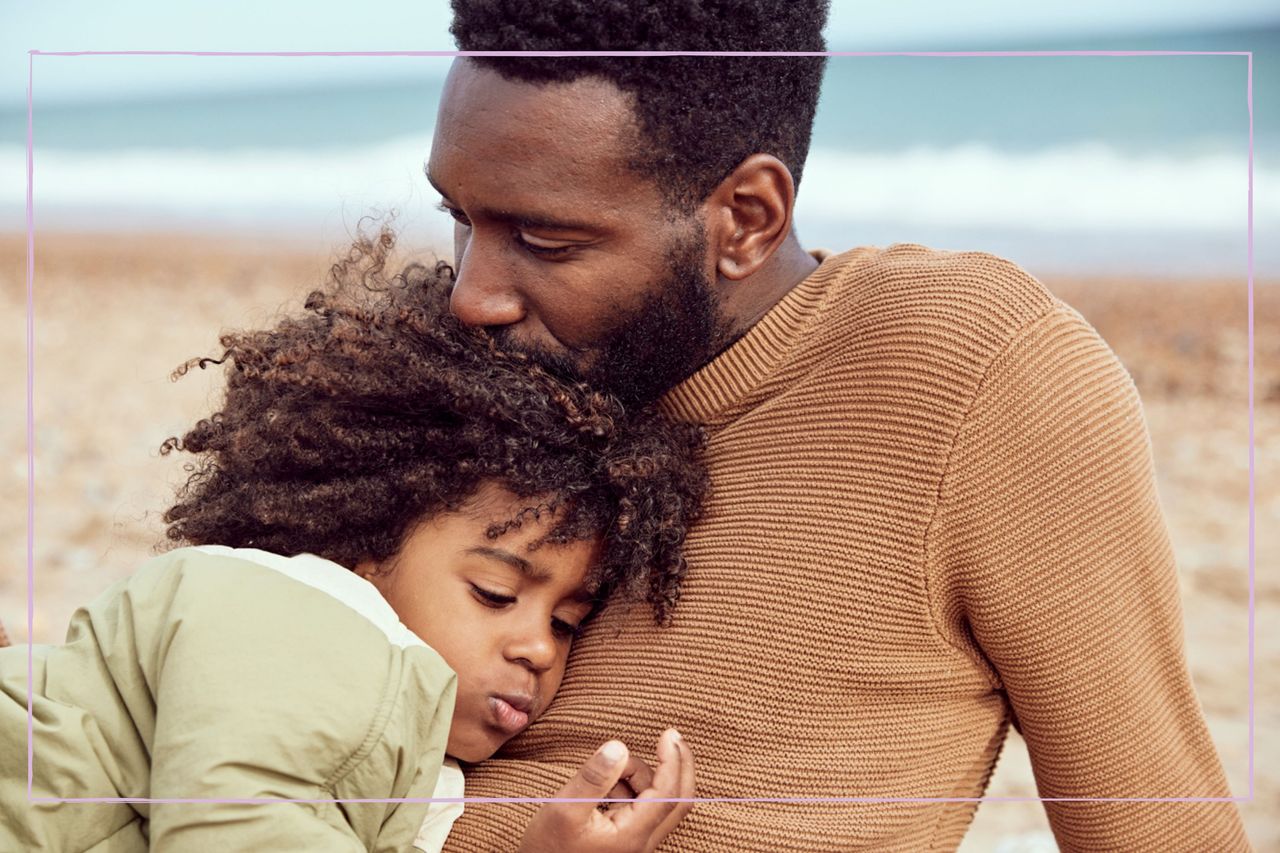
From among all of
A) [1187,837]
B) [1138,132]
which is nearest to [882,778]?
[1187,837]

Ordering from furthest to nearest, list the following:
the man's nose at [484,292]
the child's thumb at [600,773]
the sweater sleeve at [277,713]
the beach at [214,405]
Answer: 1. the beach at [214,405]
2. the man's nose at [484,292]
3. the child's thumb at [600,773]
4. the sweater sleeve at [277,713]

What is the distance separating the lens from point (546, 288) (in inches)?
67.1

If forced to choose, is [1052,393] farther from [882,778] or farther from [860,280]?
[882,778]

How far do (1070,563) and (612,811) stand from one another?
24.4 inches

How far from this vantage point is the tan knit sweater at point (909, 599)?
1.62 meters

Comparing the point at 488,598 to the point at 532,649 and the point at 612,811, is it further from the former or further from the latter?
the point at 612,811

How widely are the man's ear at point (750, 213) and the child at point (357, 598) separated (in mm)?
245

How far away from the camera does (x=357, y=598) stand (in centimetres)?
170

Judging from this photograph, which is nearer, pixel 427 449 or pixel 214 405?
pixel 427 449

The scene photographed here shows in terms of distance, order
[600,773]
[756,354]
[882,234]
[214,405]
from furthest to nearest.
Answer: [882,234], [214,405], [756,354], [600,773]

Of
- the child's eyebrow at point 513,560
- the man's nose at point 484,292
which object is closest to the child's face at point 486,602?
the child's eyebrow at point 513,560

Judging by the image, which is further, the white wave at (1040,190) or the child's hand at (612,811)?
the white wave at (1040,190)

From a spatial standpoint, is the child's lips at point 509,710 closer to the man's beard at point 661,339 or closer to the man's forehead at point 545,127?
the man's beard at point 661,339

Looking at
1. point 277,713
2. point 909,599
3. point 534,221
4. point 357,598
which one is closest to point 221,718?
point 277,713
